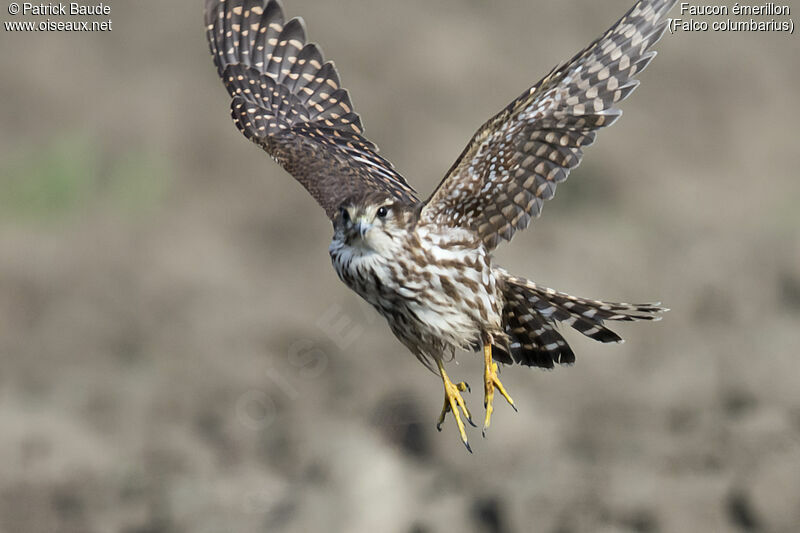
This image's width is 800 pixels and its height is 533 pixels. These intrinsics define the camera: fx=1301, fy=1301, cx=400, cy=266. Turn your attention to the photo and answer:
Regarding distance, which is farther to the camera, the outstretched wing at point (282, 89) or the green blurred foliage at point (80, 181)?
the green blurred foliage at point (80, 181)

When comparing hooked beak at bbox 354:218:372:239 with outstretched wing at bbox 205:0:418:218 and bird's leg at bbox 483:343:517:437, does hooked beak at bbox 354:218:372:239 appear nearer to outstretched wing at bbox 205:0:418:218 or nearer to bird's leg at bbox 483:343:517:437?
bird's leg at bbox 483:343:517:437

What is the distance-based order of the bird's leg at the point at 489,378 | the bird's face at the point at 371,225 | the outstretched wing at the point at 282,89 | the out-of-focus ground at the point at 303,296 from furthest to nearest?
the out-of-focus ground at the point at 303,296 → the outstretched wing at the point at 282,89 → the bird's leg at the point at 489,378 → the bird's face at the point at 371,225

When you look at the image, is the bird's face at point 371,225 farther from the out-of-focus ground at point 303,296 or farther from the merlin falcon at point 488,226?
the out-of-focus ground at point 303,296

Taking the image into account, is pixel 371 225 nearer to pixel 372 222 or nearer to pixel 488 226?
pixel 372 222

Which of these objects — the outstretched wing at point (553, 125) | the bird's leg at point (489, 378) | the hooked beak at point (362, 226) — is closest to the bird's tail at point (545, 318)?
the bird's leg at point (489, 378)

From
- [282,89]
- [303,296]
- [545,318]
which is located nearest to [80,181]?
[303,296]

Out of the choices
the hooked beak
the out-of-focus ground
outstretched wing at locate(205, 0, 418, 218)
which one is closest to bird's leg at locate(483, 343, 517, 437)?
the hooked beak
